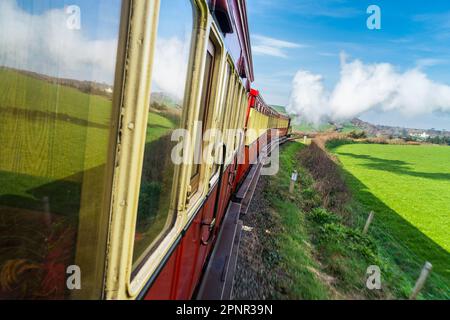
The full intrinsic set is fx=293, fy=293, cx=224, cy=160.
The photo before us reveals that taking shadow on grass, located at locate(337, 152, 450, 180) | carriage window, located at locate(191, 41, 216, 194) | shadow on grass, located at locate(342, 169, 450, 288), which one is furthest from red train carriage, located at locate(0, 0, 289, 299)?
shadow on grass, located at locate(337, 152, 450, 180)

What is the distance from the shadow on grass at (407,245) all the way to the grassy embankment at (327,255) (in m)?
0.05

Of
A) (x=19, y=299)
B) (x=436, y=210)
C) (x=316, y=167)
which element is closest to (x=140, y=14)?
(x=19, y=299)

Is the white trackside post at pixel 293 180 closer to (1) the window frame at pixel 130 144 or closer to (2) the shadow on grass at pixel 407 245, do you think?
(2) the shadow on grass at pixel 407 245

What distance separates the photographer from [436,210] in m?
18.7

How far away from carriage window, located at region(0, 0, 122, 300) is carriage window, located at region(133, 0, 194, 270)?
27 cm

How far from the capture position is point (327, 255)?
249 inches

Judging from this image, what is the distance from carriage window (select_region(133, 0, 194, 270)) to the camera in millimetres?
1134

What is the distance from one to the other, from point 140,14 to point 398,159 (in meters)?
50.8

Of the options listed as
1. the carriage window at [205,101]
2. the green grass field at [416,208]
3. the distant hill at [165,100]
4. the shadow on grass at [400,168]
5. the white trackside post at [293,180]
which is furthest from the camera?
the shadow on grass at [400,168]

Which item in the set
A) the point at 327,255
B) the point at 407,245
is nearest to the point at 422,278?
the point at 327,255

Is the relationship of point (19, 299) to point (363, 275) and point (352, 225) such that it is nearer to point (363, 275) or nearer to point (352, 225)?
point (363, 275)

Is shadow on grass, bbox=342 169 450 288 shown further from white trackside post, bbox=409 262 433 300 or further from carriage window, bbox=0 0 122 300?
carriage window, bbox=0 0 122 300

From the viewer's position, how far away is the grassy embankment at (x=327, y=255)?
16.4 feet

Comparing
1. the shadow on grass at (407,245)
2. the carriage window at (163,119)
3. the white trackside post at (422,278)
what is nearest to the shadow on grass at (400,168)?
the shadow on grass at (407,245)
